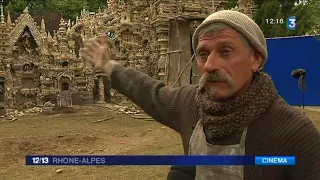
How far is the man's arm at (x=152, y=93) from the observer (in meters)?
1.70

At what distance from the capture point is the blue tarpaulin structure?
1429 centimetres

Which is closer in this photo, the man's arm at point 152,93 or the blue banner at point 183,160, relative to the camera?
the blue banner at point 183,160

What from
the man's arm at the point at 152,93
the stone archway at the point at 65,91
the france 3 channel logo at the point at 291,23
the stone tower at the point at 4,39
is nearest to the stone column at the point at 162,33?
the stone archway at the point at 65,91

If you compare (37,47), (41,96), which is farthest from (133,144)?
(37,47)

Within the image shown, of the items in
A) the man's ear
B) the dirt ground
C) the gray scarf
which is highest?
the man's ear

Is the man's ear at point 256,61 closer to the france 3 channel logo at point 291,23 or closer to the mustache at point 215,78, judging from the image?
A: the mustache at point 215,78

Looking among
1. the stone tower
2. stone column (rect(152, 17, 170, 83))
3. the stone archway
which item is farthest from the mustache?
the stone tower

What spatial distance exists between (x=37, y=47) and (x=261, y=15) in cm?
1675

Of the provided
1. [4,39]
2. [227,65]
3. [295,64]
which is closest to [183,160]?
[227,65]

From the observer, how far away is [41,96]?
1650cm

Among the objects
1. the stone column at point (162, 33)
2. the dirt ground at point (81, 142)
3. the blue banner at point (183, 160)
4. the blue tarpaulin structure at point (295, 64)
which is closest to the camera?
the blue banner at point (183, 160)

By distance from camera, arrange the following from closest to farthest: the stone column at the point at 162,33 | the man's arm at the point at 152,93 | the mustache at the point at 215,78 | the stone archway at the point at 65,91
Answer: the mustache at the point at 215,78 → the man's arm at the point at 152,93 → the stone column at the point at 162,33 → the stone archway at the point at 65,91

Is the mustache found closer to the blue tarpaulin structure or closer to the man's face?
the man's face

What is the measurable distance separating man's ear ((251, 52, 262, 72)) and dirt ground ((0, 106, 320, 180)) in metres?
4.28
